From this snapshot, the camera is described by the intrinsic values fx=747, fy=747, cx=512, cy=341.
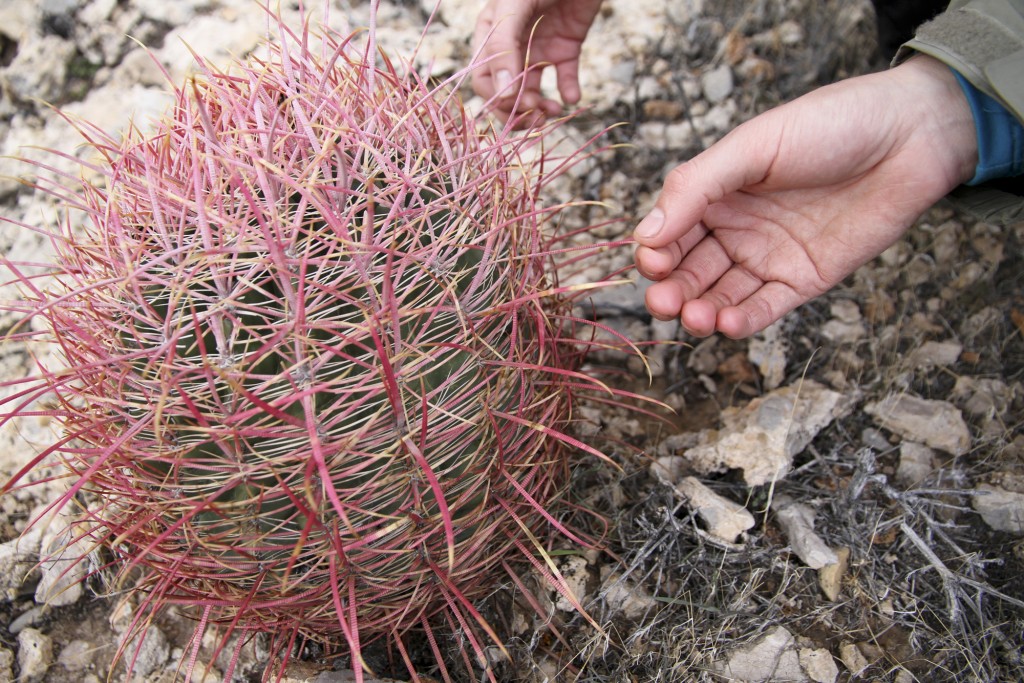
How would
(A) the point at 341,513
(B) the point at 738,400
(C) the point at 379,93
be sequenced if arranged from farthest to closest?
1. (B) the point at 738,400
2. (C) the point at 379,93
3. (A) the point at 341,513

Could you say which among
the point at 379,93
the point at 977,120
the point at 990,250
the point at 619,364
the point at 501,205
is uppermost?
the point at 379,93

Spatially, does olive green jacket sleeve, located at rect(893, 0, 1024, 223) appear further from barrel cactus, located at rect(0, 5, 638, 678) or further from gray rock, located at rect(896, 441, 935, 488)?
barrel cactus, located at rect(0, 5, 638, 678)

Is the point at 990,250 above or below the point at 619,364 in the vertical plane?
below

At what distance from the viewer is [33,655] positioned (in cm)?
121

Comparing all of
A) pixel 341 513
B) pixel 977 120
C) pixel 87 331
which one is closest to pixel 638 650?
pixel 341 513

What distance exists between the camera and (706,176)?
1078 mm

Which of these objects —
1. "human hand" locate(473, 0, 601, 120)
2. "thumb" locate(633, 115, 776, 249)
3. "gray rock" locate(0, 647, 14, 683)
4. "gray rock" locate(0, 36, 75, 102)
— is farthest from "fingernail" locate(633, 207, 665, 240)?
"gray rock" locate(0, 36, 75, 102)

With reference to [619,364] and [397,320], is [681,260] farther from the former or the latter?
[397,320]

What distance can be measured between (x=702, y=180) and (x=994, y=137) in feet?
1.65

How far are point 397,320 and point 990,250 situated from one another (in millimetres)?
1404

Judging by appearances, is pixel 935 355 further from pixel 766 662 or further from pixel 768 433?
pixel 766 662

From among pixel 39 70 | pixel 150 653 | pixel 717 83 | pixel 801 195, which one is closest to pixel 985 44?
pixel 801 195

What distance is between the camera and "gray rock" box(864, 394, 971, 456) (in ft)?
4.20

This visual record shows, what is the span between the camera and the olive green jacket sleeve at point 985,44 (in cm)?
108
